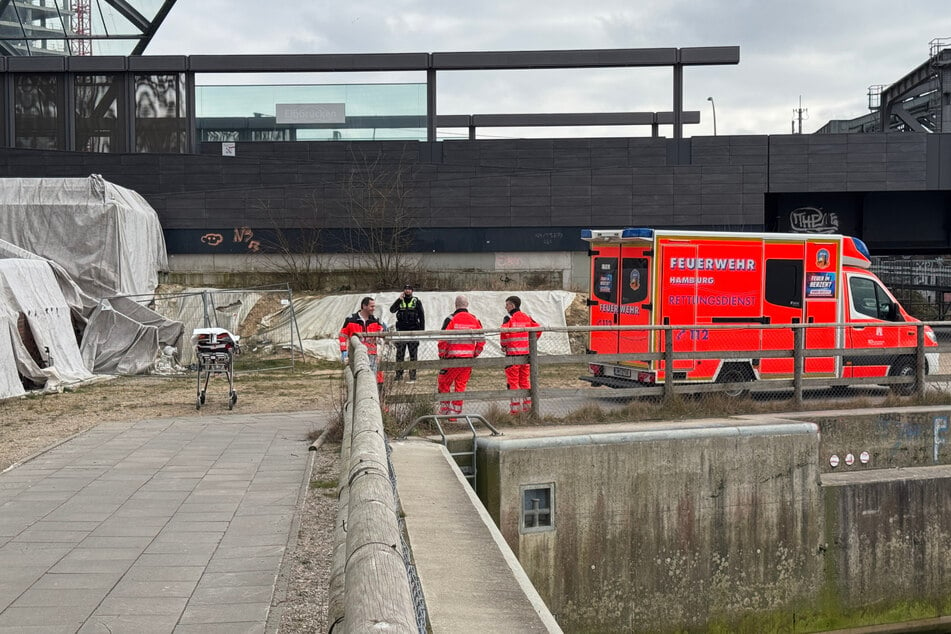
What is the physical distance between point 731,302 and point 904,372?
2.80 meters

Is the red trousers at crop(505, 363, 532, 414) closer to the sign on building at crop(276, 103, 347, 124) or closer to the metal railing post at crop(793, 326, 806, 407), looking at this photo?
the metal railing post at crop(793, 326, 806, 407)

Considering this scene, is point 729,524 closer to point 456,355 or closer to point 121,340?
point 456,355

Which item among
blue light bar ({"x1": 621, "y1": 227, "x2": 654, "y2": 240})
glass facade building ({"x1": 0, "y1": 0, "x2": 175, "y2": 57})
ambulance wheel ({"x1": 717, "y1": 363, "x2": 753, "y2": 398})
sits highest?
glass facade building ({"x1": 0, "y1": 0, "x2": 175, "y2": 57})

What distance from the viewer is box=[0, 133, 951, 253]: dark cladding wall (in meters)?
36.1

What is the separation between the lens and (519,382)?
13.9 metres

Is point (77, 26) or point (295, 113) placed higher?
point (77, 26)

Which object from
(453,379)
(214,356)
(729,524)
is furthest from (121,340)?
(729,524)

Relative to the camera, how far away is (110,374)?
22.5 metres

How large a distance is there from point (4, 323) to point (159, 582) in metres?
13.5

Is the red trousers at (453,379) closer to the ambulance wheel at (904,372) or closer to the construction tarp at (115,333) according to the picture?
the ambulance wheel at (904,372)

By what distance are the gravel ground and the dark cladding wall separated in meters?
13.8

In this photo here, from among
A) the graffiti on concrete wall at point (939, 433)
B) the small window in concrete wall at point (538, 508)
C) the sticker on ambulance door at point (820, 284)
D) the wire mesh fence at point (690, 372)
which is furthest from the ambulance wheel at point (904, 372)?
the small window in concrete wall at point (538, 508)

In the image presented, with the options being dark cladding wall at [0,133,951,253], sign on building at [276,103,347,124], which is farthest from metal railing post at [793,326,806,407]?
sign on building at [276,103,347,124]

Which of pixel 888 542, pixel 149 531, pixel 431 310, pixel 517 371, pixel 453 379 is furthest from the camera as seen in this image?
pixel 431 310
